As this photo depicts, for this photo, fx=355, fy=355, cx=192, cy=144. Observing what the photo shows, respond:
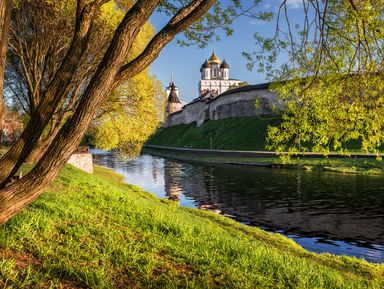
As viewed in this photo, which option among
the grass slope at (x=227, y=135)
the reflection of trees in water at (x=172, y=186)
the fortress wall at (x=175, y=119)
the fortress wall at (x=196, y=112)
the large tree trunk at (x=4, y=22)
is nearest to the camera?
the large tree trunk at (x=4, y=22)

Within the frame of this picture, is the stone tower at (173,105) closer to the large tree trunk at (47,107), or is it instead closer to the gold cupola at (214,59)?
the gold cupola at (214,59)

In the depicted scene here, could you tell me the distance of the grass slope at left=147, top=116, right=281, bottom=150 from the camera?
63688 mm

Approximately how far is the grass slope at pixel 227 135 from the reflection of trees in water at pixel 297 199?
82.7 feet

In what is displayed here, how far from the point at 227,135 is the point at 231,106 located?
44.7 ft

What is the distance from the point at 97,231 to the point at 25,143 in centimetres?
236

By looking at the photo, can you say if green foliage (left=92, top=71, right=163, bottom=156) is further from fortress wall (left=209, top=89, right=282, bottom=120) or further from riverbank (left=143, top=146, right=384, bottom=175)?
fortress wall (left=209, top=89, right=282, bottom=120)

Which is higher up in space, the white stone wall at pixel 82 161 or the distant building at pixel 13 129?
the distant building at pixel 13 129

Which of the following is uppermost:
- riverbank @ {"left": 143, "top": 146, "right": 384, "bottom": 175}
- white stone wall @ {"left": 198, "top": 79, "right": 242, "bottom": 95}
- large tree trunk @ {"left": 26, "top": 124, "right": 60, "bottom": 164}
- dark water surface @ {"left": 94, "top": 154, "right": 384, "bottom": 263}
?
white stone wall @ {"left": 198, "top": 79, "right": 242, "bottom": 95}

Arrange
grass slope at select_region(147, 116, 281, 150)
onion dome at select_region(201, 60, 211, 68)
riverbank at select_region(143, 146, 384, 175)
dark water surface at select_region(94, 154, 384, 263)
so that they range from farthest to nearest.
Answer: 1. onion dome at select_region(201, 60, 211, 68)
2. grass slope at select_region(147, 116, 281, 150)
3. riverbank at select_region(143, 146, 384, 175)
4. dark water surface at select_region(94, 154, 384, 263)

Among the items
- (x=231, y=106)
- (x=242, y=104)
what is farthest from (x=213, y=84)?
(x=242, y=104)

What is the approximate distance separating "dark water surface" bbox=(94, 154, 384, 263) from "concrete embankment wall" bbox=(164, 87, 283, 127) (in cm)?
2902

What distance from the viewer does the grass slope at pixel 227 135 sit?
63.7 metres

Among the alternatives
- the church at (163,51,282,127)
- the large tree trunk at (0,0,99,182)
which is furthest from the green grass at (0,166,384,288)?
the church at (163,51,282,127)

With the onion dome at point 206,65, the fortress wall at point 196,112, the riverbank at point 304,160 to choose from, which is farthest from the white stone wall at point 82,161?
the onion dome at point 206,65
